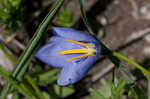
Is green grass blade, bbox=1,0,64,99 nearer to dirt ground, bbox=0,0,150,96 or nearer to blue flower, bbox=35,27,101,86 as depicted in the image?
blue flower, bbox=35,27,101,86

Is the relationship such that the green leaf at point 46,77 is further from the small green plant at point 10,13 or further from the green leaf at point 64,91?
the small green plant at point 10,13

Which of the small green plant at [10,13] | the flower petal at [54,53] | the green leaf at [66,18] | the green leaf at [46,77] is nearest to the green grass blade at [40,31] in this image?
the flower petal at [54,53]

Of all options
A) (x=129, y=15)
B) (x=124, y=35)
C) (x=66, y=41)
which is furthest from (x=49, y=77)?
(x=129, y=15)

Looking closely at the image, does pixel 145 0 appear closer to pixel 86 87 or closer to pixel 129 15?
pixel 129 15

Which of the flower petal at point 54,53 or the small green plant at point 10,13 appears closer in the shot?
the flower petal at point 54,53

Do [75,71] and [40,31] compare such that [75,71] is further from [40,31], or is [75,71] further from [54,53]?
[40,31]

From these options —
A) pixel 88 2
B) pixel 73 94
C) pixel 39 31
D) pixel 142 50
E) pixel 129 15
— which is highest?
pixel 39 31

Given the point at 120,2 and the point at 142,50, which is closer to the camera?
the point at 142,50
